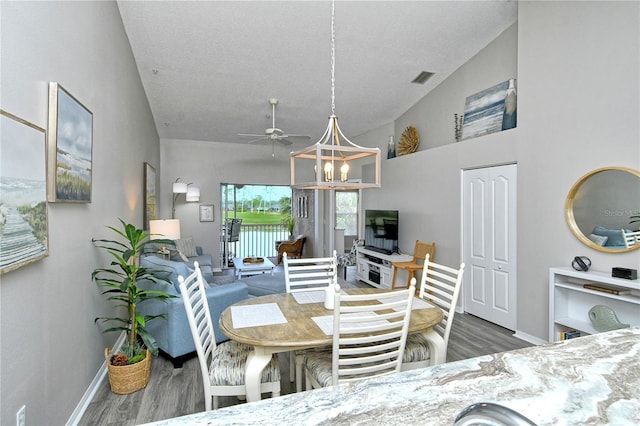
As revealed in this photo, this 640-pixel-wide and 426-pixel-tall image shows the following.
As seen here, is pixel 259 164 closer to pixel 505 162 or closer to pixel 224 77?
pixel 224 77

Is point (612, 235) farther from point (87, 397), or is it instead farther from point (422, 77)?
point (87, 397)

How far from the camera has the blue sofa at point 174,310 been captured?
2.89m

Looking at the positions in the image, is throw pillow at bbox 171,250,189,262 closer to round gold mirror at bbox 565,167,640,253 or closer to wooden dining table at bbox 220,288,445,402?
wooden dining table at bbox 220,288,445,402

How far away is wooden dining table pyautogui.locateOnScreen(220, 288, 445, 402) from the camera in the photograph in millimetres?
1747

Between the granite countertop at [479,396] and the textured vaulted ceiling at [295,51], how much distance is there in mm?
3651

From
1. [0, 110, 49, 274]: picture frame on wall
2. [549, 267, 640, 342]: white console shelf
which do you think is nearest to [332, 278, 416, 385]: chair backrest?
[0, 110, 49, 274]: picture frame on wall

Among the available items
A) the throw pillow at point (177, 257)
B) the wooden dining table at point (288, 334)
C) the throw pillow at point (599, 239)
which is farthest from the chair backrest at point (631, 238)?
the throw pillow at point (177, 257)

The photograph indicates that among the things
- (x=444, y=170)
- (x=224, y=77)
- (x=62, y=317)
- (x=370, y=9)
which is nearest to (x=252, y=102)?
(x=224, y=77)

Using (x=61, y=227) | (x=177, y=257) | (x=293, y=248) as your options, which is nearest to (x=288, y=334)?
(x=61, y=227)

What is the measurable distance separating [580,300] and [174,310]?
3.67 meters

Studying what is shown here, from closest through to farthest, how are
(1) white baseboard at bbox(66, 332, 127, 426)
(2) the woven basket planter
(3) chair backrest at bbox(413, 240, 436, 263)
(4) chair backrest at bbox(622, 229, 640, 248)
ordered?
(1) white baseboard at bbox(66, 332, 127, 426) < (2) the woven basket planter < (4) chair backrest at bbox(622, 229, 640, 248) < (3) chair backrest at bbox(413, 240, 436, 263)

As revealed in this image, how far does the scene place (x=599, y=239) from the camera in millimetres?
2918

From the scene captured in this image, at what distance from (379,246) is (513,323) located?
98.2 inches

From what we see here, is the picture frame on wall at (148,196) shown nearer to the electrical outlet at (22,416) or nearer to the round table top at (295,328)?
the round table top at (295,328)
